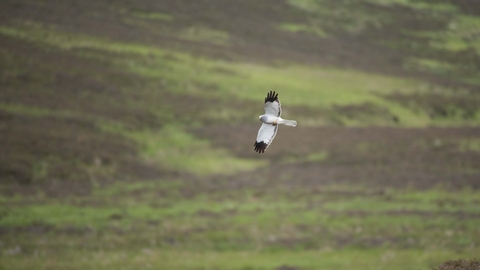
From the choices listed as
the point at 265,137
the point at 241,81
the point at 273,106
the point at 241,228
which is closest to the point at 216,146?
the point at 241,81

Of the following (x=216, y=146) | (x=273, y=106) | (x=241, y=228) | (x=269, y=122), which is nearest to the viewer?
(x=269, y=122)

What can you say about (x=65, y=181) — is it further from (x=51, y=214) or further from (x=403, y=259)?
(x=403, y=259)

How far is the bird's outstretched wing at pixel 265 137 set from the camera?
15164 mm

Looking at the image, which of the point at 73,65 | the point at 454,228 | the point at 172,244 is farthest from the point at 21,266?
the point at 73,65

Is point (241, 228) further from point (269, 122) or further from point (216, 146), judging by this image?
point (216, 146)

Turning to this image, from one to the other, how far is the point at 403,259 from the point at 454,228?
6.21 m

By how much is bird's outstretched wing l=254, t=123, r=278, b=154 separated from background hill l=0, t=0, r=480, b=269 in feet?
37.0

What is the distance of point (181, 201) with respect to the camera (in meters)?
36.5

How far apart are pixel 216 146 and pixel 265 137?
34.2 meters

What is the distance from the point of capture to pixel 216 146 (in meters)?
49.3

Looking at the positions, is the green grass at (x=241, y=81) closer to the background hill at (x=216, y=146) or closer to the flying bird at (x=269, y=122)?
the background hill at (x=216, y=146)

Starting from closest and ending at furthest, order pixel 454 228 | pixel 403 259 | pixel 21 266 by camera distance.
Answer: pixel 21 266 < pixel 403 259 < pixel 454 228

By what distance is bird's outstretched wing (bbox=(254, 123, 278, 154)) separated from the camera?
15164mm

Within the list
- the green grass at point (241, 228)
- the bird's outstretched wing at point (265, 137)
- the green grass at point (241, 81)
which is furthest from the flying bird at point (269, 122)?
the green grass at point (241, 81)
